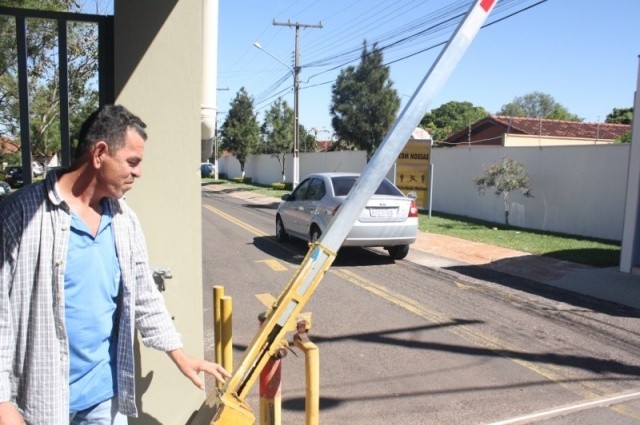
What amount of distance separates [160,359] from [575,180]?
13.7m

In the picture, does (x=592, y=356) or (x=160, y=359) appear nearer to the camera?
(x=160, y=359)

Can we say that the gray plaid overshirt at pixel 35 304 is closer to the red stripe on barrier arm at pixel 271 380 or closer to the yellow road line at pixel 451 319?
the red stripe on barrier arm at pixel 271 380

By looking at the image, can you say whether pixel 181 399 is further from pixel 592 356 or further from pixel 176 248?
pixel 592 356

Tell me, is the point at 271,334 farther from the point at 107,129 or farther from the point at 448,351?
the point at 448,351

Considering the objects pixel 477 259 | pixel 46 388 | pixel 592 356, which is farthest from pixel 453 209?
pixel 46 388

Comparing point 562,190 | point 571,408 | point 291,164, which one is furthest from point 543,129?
point 571,408

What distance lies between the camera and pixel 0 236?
1.90 meters

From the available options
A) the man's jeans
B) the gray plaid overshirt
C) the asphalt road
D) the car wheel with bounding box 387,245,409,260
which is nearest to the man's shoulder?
the gray plaid overshirt

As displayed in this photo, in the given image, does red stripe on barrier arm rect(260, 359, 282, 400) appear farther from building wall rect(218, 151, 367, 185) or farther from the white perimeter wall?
building wall rect(218, 151, 367, 185)

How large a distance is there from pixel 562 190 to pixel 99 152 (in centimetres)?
1473

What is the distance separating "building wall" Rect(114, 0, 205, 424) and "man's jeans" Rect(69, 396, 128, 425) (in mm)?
895

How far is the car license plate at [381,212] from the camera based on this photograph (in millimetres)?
9477

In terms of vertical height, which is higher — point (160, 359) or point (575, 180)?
point (575, 180)

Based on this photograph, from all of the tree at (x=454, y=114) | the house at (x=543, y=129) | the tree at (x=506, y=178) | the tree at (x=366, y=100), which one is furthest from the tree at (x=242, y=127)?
the tree at (x=454, y=114)
